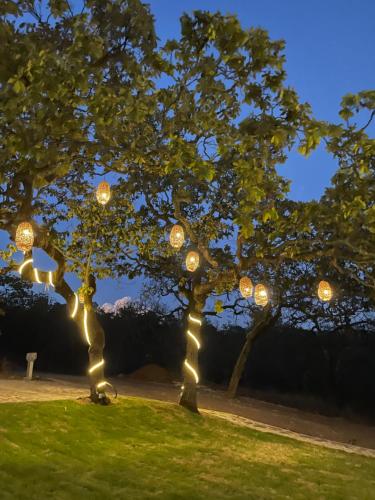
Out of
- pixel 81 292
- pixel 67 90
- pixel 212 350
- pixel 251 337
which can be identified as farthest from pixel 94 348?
pixel 212 350

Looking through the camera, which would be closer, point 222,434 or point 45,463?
point 45,463

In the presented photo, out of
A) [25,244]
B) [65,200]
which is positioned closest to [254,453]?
[25,244]

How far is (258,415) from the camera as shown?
15828mm

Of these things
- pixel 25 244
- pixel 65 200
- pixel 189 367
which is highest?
pixel 65 200

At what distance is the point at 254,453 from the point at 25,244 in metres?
5.29

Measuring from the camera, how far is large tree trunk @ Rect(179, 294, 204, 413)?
41.2 ft

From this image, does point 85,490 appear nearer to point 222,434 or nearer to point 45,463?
point 45,463

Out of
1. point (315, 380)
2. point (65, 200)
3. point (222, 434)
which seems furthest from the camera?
point (315, 380)

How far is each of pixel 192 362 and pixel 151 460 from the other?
17.1ft

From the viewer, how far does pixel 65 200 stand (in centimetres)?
Result: 1232

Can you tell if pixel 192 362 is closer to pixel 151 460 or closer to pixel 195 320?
pixel 195 320

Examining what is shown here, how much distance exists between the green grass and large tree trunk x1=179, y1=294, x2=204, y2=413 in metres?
1.16

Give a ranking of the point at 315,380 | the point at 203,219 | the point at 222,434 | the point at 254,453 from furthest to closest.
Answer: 1. the point at 315,380
2. the point at 203,219
3. the point at 222,434
4. the point at 254,453

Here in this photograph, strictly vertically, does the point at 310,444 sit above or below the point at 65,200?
below
